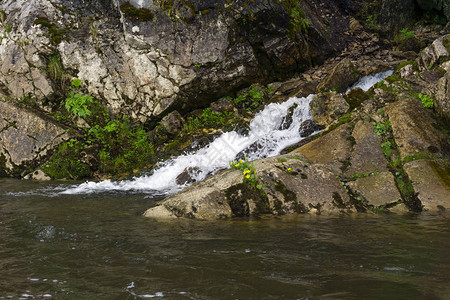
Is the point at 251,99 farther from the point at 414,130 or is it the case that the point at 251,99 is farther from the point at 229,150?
the point at 414,130

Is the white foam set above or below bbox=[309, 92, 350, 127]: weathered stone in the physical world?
above

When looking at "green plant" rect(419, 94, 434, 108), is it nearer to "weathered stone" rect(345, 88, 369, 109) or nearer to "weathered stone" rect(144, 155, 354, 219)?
"weathered stone" rect(345, 88, 369, 109)

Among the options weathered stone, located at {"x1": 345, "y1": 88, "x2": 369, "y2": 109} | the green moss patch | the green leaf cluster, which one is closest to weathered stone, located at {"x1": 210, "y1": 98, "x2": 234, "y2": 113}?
the green leaf cluster

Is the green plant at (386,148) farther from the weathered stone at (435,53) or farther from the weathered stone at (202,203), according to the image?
the weathered stone at (435,53)

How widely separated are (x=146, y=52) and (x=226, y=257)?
10.5 meters

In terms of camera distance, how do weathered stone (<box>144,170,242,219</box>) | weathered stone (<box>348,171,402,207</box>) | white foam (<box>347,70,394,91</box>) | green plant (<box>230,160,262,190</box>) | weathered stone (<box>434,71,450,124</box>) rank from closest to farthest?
weathered stone (<box>144,170,242,219</box>) → weathered stone (<box>348,171,402,207</box>) → green plant (<box>230,160,262,190</box>) → weathered stone (<box>434,71,450,124</box>) → white foam (<box>347,70,394,91</box>)

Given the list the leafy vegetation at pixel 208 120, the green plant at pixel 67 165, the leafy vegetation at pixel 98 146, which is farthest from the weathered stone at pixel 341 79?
the green plant at pixel 67 165

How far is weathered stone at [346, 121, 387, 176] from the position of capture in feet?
20.8

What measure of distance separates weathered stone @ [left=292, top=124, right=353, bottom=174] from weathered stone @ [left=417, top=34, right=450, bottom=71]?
3.29 meters

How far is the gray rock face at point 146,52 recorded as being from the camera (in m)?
12.3

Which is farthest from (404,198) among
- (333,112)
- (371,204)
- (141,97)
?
(141,97)

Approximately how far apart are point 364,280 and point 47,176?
1086 cm

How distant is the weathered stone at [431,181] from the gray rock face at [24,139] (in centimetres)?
1048

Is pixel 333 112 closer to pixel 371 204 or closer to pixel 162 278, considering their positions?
pixel 371 204
